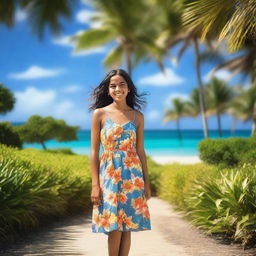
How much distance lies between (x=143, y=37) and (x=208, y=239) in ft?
81.6

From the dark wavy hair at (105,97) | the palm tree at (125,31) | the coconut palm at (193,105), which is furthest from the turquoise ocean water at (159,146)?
the dark wavy hair at (105,97)

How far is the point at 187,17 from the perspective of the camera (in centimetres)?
701

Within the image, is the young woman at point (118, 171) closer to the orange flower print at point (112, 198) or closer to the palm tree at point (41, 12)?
the orange flower print at point (112, 198)

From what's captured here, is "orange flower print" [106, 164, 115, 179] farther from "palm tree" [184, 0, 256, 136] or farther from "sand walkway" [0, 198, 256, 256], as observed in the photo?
"palm tree" [184, 0, 256, 136]

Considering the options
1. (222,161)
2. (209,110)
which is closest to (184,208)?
(222,161)

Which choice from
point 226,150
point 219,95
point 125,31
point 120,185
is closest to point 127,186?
point 120,185

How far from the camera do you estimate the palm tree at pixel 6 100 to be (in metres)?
17.5

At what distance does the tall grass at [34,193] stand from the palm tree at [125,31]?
68.3 feet

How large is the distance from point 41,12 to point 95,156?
16943 mm

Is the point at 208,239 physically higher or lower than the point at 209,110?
lower

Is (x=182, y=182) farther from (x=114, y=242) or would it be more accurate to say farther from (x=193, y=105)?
(x=193, y=105)

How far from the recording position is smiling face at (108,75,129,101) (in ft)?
14.2

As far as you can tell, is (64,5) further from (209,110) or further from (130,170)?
(209,110)

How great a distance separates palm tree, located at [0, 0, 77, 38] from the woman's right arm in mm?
15421
